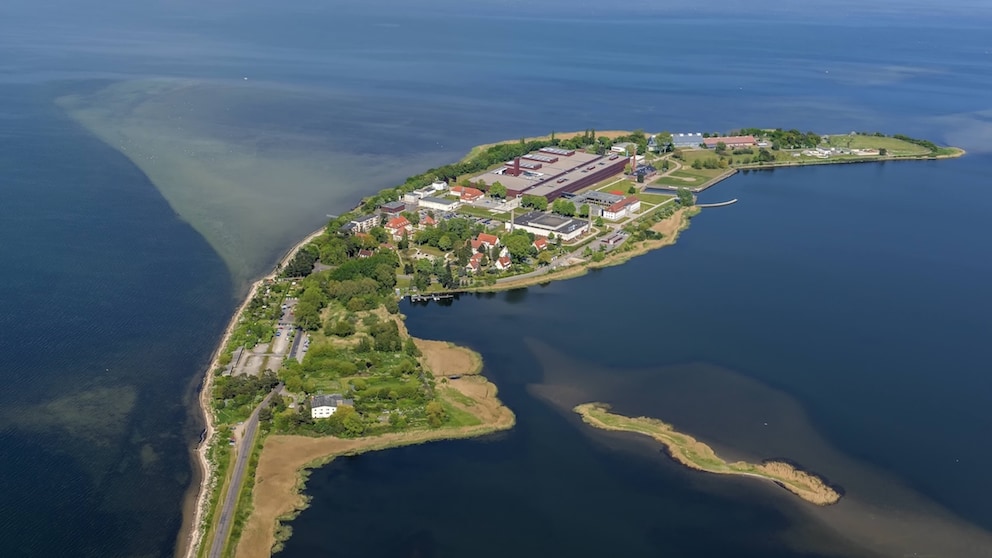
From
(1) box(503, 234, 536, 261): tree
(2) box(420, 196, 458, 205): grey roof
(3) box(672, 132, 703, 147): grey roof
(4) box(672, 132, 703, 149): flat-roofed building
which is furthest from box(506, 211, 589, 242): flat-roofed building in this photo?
(3) box(672, 132, 703, 147): grey roof

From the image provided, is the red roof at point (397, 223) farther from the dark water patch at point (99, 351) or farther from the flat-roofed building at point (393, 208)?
the dark water patch at point (99, 351)

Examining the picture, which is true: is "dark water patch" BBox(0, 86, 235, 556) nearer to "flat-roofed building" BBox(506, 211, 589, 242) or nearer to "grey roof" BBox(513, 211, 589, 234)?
"flat-roofed building" BBox(506, 211, 589, 242)

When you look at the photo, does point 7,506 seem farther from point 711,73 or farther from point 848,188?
point 711,73

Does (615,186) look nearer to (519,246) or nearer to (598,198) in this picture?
(598,198)

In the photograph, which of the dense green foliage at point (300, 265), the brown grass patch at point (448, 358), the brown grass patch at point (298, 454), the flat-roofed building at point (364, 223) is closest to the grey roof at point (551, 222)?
the flat-roofed building at point (364, 223)

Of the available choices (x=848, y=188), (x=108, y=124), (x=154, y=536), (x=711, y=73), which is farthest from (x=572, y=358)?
(x=711, y=73)

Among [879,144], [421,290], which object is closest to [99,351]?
[421,290]
